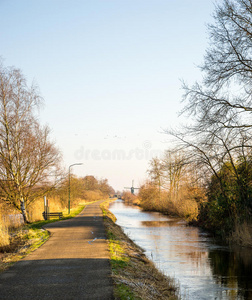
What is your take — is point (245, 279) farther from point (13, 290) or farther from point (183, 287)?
point (13, 290)

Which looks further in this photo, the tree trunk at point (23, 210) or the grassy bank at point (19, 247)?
the tree trunk at point (23, 210)

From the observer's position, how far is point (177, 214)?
40.7 meters

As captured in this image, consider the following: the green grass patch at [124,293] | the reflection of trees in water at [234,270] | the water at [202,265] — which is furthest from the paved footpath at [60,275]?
the reflection of trees in water at [234,270]

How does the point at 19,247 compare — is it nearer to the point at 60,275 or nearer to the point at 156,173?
the point at 60,275

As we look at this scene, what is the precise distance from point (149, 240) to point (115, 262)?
→ 406 inches

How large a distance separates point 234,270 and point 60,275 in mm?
7303

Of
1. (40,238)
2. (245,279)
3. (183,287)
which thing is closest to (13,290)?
(183,287)

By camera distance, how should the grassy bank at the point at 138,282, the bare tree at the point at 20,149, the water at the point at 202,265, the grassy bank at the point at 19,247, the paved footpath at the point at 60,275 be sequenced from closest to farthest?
the paved footpath at the point at 60,275
the grassy bank at the point at 138,282
the water at the point at 202,265
the grassy bank at the point at 19,247
the bare tree at the point at 20,149

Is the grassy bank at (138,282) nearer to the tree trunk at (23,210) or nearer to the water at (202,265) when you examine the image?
the water at (202,265)

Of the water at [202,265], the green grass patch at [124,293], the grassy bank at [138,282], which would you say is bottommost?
the water at [202,265]

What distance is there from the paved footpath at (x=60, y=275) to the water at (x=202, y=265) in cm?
270

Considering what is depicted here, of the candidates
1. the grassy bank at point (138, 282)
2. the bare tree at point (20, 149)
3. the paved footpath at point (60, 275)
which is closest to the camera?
the paved footpath at point (60, 275)

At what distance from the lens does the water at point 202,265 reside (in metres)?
10.2

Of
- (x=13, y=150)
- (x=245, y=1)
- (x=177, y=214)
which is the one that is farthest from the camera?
(x=177, y=214)
